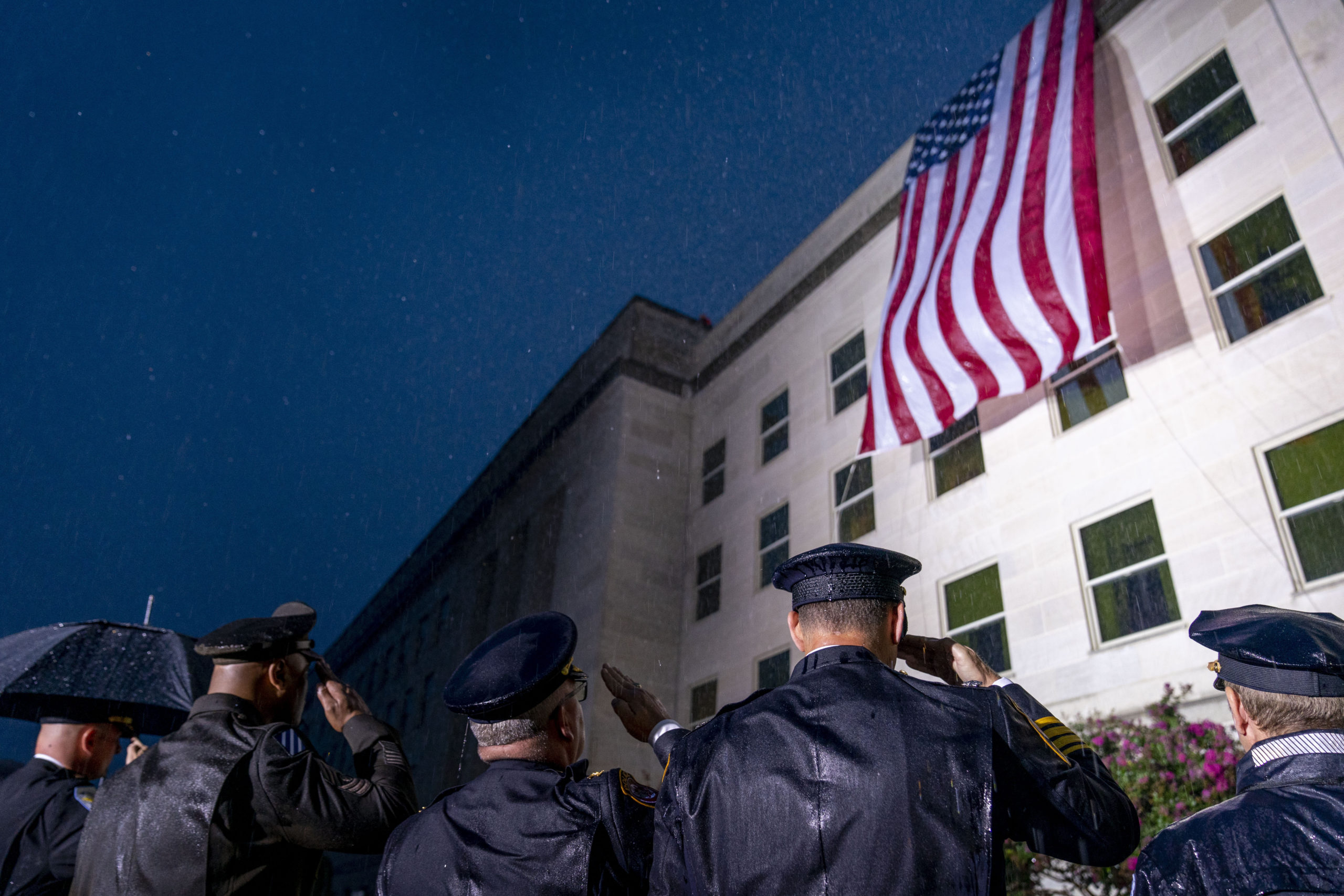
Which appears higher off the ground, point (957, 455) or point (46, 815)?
point (957, 455)

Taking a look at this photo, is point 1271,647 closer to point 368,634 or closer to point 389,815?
point 389,815

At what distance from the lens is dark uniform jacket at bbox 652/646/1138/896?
1827 millimetres

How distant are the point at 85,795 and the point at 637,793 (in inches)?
105

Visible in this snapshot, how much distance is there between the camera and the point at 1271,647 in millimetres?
2113

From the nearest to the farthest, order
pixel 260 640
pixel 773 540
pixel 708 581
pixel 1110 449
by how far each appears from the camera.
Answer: pixel 260 640, pixel 1110 449, pixel 773 540, pixel 708 581

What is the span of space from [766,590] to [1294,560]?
31.9 ft

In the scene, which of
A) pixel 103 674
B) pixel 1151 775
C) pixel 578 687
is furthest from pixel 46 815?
pixel 1151 775

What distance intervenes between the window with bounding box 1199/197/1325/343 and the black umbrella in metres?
10.9

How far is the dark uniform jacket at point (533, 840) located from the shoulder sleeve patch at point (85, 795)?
1833 mm

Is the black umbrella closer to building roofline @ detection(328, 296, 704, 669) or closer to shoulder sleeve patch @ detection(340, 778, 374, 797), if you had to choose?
shoulder sleeve patch @ detection(340, 778, 374, 797)

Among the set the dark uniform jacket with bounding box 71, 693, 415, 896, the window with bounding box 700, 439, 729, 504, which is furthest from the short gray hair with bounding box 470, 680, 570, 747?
the window with bounding box 700, 439, 729, 504

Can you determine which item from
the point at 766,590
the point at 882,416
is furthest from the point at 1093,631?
the point at 766,590

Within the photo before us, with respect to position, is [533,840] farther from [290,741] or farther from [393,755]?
[290,741]

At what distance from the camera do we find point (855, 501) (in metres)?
15.9
